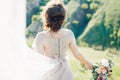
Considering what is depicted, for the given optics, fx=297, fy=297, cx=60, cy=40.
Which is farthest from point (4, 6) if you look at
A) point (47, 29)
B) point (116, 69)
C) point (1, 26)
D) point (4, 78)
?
point (116, 69)

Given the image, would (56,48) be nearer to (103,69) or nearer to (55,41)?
(55,41)

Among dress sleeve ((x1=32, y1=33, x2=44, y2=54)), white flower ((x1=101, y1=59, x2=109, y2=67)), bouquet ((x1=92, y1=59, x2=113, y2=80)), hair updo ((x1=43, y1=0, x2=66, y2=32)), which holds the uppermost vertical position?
hair updo ((x1=43, y1=0, x2=66, y2=32))

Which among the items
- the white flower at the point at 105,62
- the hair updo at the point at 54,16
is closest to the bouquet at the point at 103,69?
the white flower at the point at 105,62

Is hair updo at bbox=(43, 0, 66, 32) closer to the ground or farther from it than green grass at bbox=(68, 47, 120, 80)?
farther from it

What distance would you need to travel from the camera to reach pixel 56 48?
1.57 m

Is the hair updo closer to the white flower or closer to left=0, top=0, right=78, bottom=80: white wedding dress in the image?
left=0, top=0, right=78, bottom=80: white wedding dress

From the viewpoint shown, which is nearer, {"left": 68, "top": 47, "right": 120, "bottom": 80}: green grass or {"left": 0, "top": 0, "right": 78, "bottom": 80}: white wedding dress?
{"left": 0, "top": 0, "right": 78, "bottom": 80}: white wedding dress

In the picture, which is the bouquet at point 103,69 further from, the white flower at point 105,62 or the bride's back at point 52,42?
the bride's back at point 52,42

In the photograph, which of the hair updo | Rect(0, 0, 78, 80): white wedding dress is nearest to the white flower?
Rect(0, 0, 78, 80): white wedding dress

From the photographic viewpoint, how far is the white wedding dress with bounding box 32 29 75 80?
1556 millimetres

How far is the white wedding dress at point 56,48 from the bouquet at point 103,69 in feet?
0.50

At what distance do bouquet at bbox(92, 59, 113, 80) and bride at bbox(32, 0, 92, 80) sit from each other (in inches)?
5.7

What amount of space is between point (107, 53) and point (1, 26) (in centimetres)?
61

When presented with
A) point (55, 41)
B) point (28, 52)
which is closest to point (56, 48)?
point (55, 41)
